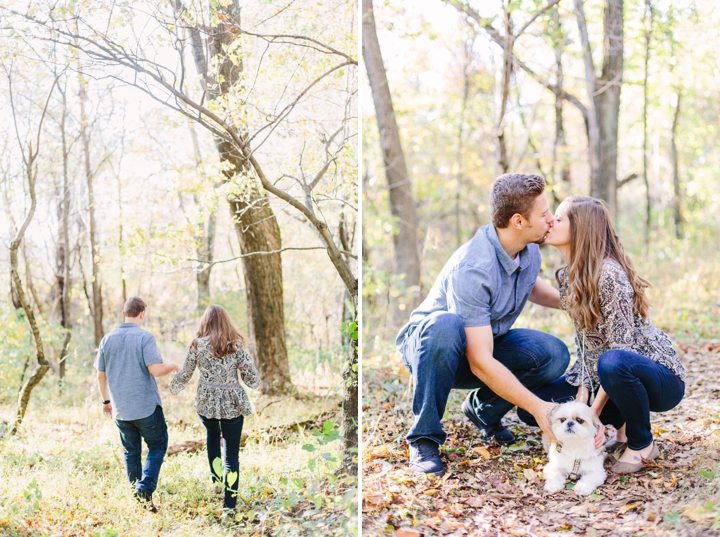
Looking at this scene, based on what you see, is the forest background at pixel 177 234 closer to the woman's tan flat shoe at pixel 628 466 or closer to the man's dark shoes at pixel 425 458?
the man's dark shoes at pixel 425 458

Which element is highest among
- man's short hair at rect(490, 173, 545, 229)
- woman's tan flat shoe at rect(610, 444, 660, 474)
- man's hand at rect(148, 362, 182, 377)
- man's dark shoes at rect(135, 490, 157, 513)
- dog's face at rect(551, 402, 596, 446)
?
man's short hair at rect(490, 173, 545, 229)

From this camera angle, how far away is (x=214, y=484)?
3.30 m

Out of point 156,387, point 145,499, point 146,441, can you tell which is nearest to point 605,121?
point 156,387

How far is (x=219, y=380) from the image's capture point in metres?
3.52

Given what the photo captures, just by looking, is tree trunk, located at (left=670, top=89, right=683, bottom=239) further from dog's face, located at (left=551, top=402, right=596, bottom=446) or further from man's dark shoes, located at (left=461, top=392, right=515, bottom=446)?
dog's face, located at (left=551, top=402, right=596, bottom=446)

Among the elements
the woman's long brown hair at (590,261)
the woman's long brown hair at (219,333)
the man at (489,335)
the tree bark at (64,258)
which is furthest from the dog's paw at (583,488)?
the tree bark at (64,258)

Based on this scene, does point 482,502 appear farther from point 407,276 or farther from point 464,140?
point 464,140

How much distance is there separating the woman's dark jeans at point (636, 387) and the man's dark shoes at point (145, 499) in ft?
7.45

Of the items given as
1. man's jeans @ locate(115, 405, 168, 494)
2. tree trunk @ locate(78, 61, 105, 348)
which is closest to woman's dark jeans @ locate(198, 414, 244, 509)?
man's jeans @ locate(115, 405, 168, 494)

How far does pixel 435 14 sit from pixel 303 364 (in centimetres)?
Result: 485

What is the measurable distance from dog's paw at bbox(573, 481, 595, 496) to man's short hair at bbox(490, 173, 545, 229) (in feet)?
4.14

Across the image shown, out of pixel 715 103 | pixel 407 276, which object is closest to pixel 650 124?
pixel 715 103

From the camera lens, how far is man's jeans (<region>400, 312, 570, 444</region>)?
299cm

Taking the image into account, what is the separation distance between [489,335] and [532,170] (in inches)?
432
